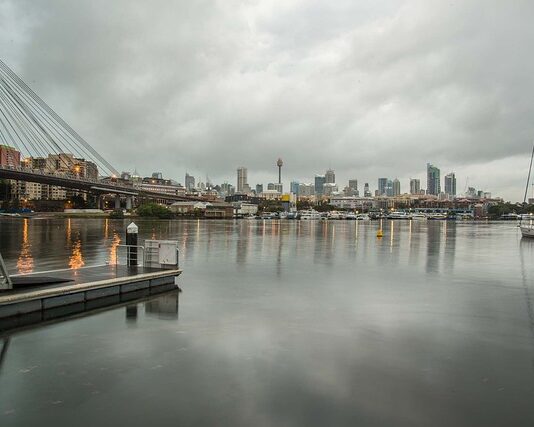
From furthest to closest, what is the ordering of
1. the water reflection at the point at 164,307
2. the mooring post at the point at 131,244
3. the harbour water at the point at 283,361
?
the mooring post at the point at 131,244 < the water reflection at the point at 164,307 < the harbour water at the point at 283,361

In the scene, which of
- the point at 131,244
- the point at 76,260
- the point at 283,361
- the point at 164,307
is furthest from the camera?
the point at 76,260

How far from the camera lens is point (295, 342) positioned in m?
11.3

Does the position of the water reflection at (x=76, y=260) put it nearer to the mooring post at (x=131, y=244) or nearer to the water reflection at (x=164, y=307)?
the mooring post at (x=131, y=244)

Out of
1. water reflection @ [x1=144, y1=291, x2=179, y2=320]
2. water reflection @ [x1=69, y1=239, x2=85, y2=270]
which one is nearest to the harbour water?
water reflection @ [x1=144, y1=291, x2=179, y2=320]

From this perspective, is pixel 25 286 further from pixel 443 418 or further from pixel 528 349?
pixel 528 349

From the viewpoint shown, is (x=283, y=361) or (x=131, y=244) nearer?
(x=283, y=361)

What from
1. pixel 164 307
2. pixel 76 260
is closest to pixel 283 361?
pixel 164 307

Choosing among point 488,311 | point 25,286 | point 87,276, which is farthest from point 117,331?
point 488,311

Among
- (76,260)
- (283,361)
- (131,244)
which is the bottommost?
(283,361)

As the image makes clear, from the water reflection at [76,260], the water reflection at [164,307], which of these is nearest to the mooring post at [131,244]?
the water reflection at [164,307]

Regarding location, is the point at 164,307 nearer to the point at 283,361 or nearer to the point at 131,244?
the point at 131,244

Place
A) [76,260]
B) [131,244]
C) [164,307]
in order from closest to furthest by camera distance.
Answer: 1. [164,307]
2. [131,244]
3. [76,260]

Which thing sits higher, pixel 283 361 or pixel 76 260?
pixel 76 260

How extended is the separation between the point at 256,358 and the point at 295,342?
5.13 feet
